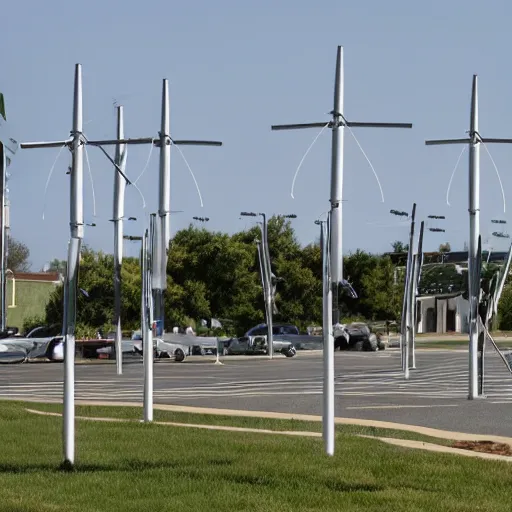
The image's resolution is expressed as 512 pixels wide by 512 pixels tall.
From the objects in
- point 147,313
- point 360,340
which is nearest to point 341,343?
point 360,340

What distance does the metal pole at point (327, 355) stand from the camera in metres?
13.2

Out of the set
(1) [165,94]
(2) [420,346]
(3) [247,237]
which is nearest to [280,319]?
(3) [247,237]

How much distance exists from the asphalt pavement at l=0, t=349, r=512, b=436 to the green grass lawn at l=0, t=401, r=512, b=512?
16.8ft

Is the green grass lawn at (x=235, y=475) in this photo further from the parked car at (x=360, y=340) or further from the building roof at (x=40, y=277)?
the building roof at (x=40, y=277)

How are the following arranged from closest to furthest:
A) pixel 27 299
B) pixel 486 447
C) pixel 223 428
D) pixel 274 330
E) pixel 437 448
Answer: pixel 437 448
pixel 486 447
pixel 223 428
pixel 274 330
pixel 27 299

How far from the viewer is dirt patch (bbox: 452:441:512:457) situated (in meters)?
14.4

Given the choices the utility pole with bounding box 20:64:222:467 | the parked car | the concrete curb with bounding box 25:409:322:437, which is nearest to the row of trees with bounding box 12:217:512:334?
the parked car

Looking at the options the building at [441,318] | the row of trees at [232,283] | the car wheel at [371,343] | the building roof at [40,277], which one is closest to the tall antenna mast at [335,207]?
the car wheel at [371,343]

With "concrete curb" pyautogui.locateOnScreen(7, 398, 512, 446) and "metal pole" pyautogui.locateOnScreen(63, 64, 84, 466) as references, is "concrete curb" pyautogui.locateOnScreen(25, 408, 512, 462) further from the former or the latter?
"metal pole" pyautogui.locateOnScreen(63, 64, 84, 466)

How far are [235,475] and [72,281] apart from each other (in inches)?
113

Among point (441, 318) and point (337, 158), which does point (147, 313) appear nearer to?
point (337, 158)

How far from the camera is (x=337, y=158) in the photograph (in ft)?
45.8

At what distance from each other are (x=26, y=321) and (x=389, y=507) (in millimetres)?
68713

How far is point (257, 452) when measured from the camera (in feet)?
43.6
